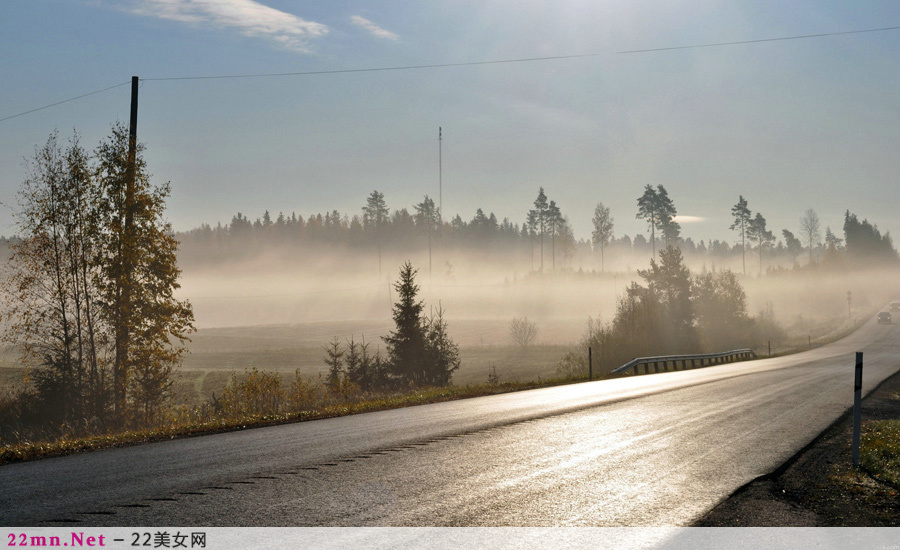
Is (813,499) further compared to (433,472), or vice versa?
(433,472)

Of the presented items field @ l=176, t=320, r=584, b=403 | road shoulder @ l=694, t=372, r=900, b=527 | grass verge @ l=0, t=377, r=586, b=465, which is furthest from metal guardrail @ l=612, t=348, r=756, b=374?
road shoulder @ l=694, t=372, r=900, b=527

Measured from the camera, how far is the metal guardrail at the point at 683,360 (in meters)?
36.6

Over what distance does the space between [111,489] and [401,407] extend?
441 inches

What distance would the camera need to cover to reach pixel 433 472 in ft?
28.5

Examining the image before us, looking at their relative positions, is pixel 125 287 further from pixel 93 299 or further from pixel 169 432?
pixel 169 432

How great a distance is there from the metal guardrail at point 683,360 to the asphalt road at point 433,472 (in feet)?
69.0

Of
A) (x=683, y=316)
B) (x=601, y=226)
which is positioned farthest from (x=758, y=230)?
(x=683, y=316)

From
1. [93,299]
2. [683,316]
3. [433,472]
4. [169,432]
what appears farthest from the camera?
[683,316]

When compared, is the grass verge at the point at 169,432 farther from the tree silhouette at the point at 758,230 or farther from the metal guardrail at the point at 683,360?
the tree silhouette at the point at 758,230

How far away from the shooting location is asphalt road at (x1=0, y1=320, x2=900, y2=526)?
21.8 ft

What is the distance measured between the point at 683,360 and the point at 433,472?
3741 centimetres

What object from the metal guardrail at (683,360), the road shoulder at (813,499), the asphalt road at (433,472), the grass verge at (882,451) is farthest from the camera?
the metal guardrail at (683,360)

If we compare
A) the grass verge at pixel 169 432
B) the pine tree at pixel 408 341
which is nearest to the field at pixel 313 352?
the pine tree at pixel 408 341

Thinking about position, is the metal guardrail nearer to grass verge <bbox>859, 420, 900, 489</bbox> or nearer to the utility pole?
grass verge <bbox>859, 420, 900, 489</bbox>
